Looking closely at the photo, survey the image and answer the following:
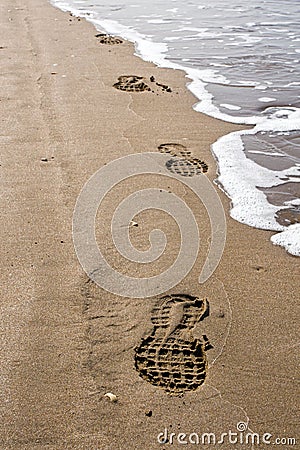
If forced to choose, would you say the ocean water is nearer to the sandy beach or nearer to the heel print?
the sandy beach

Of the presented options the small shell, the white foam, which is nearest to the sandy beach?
the small shell

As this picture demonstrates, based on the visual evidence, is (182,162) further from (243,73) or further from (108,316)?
(243,73)

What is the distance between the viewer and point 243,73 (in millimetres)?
7750

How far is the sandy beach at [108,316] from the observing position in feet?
7.91

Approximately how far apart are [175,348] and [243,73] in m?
5.87

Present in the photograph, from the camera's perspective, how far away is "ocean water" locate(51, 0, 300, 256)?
4.43 m

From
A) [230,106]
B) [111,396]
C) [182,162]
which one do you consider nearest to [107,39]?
[230,106]

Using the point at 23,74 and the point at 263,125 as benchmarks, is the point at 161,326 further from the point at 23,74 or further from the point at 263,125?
the point at 23,74

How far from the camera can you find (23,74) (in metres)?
7.11

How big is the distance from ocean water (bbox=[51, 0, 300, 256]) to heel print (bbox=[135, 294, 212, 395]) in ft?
3.36

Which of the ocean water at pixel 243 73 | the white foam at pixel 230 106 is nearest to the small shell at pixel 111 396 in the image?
the ocean water at pixel 243 73

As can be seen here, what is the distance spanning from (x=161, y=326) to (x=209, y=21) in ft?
32.3

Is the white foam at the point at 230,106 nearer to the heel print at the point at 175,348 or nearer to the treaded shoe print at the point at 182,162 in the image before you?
the treaded shoe print at the point at 182,162

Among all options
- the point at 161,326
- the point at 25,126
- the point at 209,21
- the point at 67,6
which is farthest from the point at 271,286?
the point at 67,6
